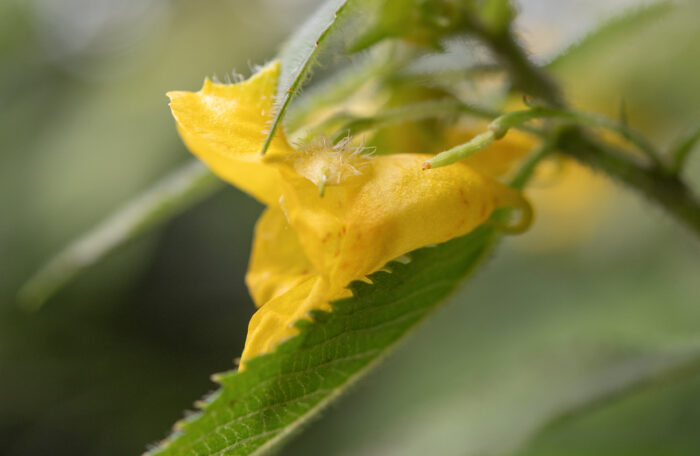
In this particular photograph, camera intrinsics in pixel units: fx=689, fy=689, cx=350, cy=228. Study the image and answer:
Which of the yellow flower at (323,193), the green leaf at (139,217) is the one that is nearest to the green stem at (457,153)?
the yellow flower at (323,193)

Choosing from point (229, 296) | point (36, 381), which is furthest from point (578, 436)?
point (36, 381)

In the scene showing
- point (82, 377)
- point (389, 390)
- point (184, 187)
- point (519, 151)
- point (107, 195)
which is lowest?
point (389, 390)

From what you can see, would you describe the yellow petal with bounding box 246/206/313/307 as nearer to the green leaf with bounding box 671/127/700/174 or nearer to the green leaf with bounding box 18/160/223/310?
the green leaf with bounding box 18/160/223/310

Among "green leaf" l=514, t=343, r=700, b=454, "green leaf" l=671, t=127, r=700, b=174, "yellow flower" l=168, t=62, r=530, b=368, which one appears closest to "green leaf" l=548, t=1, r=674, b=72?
"green leaf" l=671, t=127, r=700, b=174

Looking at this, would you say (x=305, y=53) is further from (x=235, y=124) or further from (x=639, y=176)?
(x=639, y=176)

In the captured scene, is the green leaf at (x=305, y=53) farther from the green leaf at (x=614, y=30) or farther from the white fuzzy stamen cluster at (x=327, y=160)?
the green leaf at (x=614, y=30)

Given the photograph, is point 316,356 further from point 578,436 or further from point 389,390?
point 389,390
